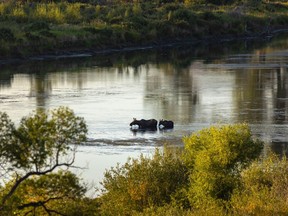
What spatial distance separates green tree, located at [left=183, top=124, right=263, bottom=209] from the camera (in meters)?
19.6

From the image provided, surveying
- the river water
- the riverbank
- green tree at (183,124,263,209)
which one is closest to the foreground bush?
green tree at (183,124,263,209)

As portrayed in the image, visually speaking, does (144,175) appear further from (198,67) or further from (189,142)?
(198,67)

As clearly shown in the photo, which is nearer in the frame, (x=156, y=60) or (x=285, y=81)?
(x=285, y=81)

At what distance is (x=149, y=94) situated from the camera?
39.8 meters

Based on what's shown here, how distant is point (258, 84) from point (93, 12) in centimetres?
3774

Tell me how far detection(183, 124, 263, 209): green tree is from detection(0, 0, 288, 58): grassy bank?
38879 mm

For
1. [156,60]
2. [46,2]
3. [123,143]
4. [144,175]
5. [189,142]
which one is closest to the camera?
[144,175]

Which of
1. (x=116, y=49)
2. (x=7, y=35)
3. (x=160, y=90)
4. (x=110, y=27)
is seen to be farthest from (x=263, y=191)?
(x=110, y=27)

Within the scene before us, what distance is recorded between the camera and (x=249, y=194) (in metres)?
18.6

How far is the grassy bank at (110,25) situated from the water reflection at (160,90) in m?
3.62

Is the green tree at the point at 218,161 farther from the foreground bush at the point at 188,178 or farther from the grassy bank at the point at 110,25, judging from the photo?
the grassy bank at the point at 110,25

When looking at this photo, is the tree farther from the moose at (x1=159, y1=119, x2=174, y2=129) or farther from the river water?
the moose at (x1=159, y1=119, x2=174, y2=129)

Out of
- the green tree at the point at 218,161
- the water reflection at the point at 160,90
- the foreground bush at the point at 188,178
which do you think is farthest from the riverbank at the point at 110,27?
the foreground bush at the point at 188,178

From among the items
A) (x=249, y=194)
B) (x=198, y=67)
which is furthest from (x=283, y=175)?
(x=198, y=67)
